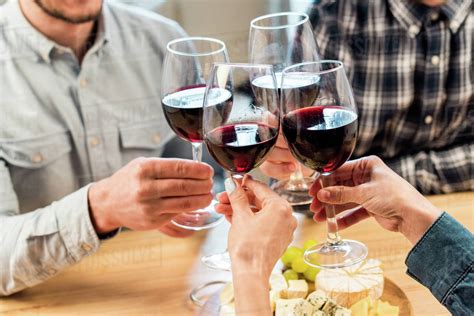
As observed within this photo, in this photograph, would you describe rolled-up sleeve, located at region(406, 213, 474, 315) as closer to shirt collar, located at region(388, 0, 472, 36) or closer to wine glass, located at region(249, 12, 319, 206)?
wine glass, located at region(249, 12, 319, 206)

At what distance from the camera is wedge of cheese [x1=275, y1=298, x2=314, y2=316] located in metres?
0.84

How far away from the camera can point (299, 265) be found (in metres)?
0.94

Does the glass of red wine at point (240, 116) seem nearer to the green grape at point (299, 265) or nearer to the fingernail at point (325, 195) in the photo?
the fingernail at point (325, 195)

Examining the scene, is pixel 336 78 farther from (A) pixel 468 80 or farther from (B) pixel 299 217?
(A) pixel 468 80

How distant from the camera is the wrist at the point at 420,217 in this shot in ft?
2.63

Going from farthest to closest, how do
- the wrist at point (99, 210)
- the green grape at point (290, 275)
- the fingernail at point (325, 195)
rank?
1. the wrist at point (99, 210)
2. the green grape at point (290, 275)
3. the fingernail at point (325, 195)

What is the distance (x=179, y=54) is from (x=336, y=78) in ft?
0.90

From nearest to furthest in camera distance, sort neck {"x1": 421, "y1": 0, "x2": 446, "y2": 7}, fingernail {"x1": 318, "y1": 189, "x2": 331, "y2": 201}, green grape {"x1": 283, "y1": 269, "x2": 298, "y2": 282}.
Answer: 1. fingernail {"x1": 318, "y1": 189, "x2": 331, "y2": 201}
2. green grape {"x1": 283, "y1": 269, "x2": 298, "y2": 282}
3. neck {"x1": 421, "y1": 0, "x2": 446, "y2": 7}

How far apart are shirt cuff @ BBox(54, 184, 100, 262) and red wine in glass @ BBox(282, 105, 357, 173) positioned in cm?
43

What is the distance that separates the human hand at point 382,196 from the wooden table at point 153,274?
3.7 inches

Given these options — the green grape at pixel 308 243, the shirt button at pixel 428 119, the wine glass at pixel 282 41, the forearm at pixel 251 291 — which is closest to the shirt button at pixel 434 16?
the shirt button at pixel 428 119

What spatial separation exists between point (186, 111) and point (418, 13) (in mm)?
736

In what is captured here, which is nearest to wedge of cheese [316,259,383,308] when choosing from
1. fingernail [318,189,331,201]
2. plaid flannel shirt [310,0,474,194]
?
fingernail [318,189,331,201]

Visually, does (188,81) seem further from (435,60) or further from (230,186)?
(435,60)
